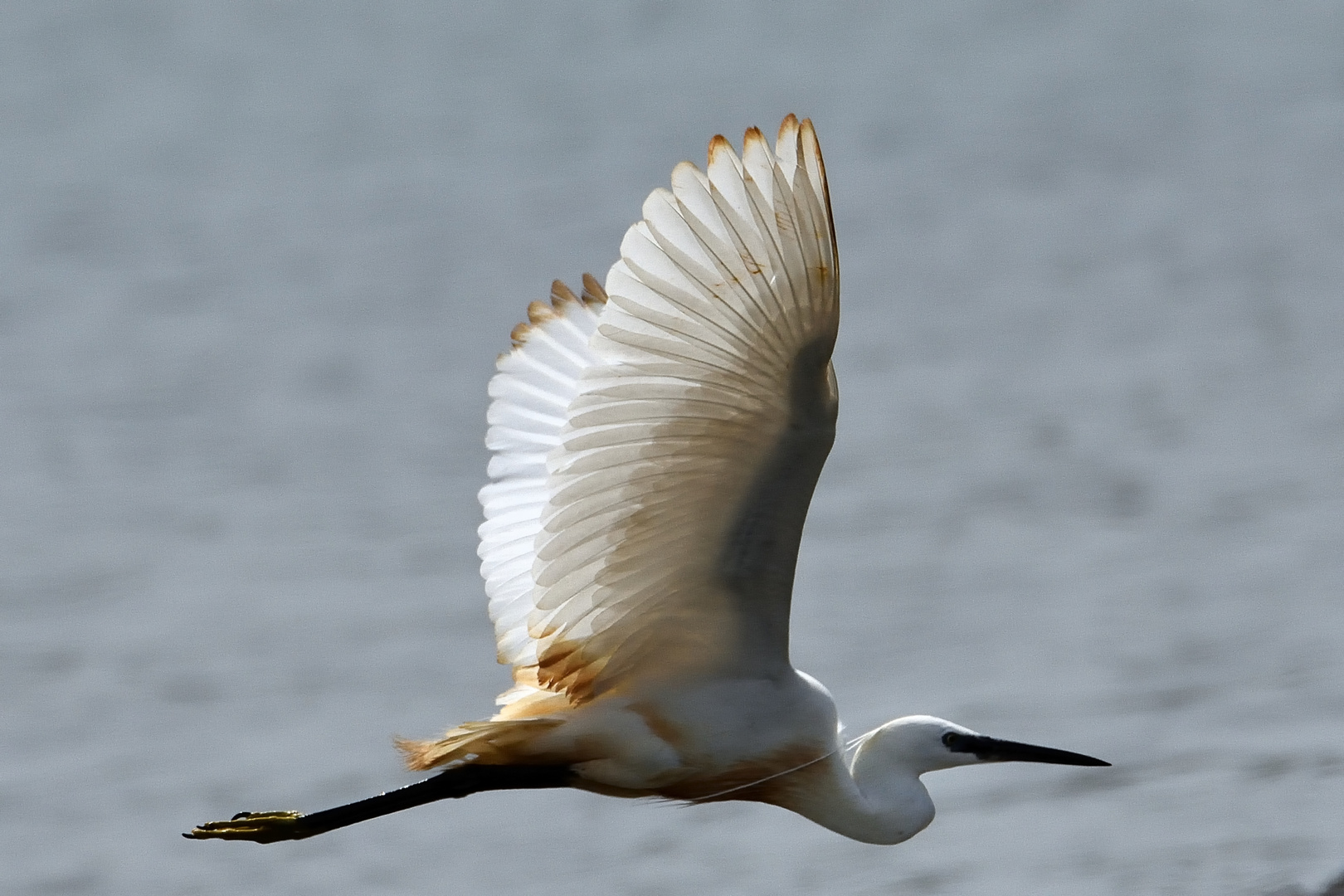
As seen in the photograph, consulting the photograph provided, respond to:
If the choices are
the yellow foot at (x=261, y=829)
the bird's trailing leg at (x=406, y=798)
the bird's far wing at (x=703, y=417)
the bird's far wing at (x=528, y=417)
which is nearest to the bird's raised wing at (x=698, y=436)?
the bird's far wing at (x=703, y=417)

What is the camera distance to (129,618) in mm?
9438

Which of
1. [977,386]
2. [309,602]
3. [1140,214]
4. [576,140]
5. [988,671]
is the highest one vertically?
[576,140]

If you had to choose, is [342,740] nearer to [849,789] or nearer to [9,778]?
[9,778]

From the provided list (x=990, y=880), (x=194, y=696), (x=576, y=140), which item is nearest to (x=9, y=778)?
(x=194, y=696)

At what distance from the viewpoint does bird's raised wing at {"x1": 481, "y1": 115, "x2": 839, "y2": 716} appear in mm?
3928

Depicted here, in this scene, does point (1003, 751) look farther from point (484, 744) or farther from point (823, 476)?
point (823, 476)

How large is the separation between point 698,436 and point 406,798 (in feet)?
4.72

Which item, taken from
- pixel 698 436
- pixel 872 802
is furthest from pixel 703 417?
pixel 872 802

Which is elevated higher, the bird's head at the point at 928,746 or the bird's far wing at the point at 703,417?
the bird's far wing at the point at 703,417

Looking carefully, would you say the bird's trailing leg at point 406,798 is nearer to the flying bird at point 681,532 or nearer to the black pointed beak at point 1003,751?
the flying bird at point 681,532

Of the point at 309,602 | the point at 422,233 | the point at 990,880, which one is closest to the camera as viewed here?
the point at 990,880

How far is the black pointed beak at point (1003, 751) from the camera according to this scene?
5270 millimetres

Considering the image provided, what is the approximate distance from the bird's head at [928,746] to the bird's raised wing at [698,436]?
558 millimetres

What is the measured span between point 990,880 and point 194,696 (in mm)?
3506
